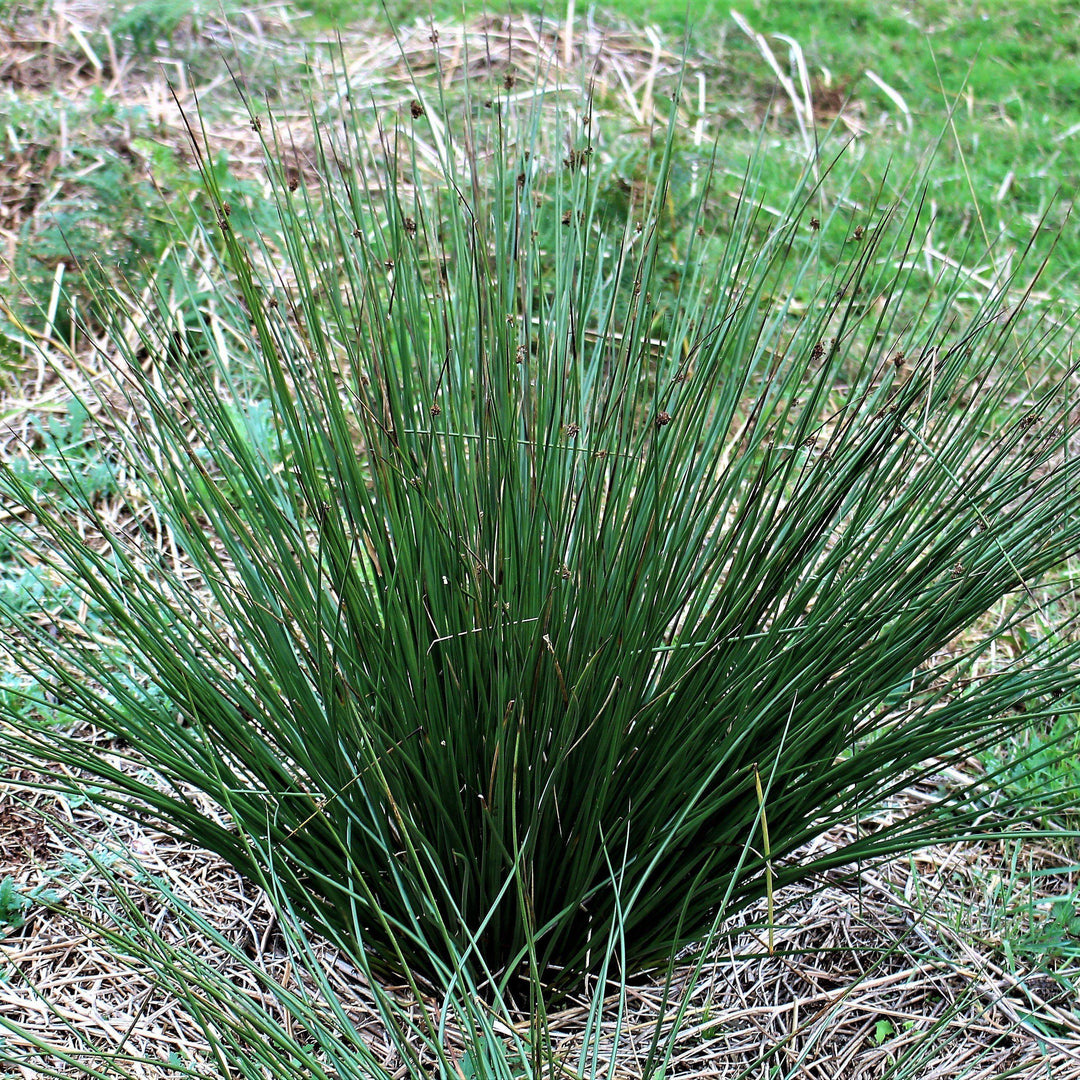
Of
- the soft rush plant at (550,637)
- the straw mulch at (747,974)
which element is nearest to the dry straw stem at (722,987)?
the straw mulch at (747,974)

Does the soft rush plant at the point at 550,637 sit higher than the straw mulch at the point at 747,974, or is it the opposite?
the soft rush plant at the point at 550,637

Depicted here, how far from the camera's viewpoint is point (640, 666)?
1141 millimetres

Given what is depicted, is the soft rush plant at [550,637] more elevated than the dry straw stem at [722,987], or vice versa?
the soft rush plant at [550,637]

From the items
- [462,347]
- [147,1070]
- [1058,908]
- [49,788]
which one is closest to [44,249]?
[462,347]

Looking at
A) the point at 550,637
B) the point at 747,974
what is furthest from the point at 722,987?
the point at 550,637

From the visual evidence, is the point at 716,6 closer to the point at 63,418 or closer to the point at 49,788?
the point at 63,418

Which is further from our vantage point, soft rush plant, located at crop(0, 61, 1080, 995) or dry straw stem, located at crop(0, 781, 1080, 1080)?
dry straw stem, located at crop(0, 781, 1080, 1080)

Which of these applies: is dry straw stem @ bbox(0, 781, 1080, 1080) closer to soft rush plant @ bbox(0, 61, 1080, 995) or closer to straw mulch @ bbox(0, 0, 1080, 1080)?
straw mulch @ bbox(0, 0, 1080, 1080)

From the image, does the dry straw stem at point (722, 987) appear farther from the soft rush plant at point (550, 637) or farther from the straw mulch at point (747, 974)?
the soft rush plant at point (550, 637)

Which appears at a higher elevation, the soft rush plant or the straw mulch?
the soft rush plant

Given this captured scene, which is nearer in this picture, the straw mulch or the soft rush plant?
the soft rush plant

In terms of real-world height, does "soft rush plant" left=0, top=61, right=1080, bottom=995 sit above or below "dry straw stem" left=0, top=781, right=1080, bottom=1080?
above

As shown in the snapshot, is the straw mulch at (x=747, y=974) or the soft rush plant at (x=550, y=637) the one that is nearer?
the soft rush plant at (x=550, y=637)

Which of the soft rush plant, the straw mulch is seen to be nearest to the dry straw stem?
the straw mulch
